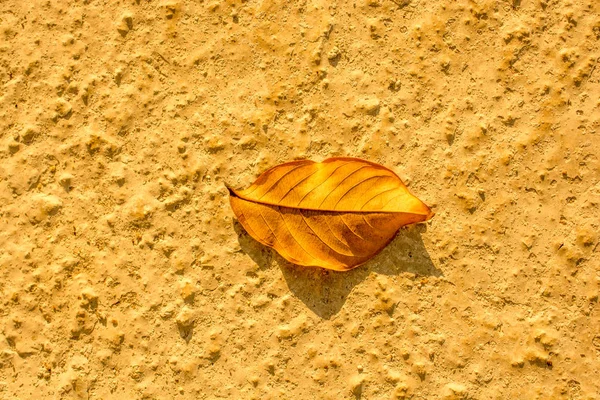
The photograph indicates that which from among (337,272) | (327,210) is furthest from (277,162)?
(337,272)

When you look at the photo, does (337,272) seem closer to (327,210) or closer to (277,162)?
(327,210)

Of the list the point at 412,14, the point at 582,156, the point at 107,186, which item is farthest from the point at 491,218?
the point at 107,186

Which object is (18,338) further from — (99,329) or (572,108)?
(572,108)

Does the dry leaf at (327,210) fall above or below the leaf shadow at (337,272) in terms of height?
above

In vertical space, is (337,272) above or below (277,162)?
below

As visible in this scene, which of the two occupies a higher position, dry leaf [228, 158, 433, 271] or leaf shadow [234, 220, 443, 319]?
dry leaf [228, 158, 433, 271]
